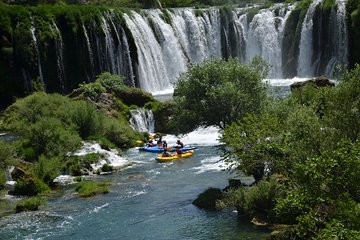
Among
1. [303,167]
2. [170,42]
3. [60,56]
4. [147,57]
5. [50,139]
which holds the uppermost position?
[170,42]

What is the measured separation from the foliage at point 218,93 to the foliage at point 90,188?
609cm

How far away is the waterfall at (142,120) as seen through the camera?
2144 inches

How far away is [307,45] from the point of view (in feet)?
260

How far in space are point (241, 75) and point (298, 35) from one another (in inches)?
1814

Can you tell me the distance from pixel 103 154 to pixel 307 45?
44.1m

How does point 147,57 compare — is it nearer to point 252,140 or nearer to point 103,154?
point 103,154

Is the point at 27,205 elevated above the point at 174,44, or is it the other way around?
the point at 174,44

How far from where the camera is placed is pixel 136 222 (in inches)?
1112

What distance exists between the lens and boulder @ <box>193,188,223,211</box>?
97.1ft

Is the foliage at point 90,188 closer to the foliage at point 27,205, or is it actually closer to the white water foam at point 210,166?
the foliage at point 27,205

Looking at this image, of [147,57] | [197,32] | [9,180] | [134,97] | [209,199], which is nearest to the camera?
[209,199]

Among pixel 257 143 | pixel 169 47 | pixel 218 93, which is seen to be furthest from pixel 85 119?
pixel 169 47

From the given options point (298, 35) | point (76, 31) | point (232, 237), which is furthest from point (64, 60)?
point (232, 237)

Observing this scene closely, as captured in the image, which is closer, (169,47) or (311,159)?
(311,159)
